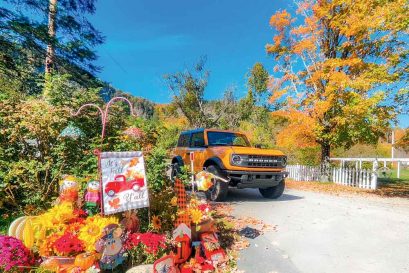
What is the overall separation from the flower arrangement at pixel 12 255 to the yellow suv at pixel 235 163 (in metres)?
3.71

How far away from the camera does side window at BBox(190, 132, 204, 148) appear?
8367mm

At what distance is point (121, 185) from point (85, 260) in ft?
3.06

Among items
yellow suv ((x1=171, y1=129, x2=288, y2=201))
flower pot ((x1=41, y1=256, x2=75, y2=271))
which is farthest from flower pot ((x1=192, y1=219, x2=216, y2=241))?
yellow suv ((x1=171, y1=129, x2=288, y2=201))

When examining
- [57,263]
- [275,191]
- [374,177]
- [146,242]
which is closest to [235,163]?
[275,191]

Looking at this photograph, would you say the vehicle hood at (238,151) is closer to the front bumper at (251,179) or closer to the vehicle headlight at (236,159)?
the vehicle headlight at (236,159)

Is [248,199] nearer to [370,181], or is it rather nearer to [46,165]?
[46,165]

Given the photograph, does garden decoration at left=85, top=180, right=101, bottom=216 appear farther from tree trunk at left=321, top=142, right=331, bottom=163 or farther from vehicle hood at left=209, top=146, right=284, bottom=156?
tree trunk at left=321, top=142, right=331, bottom=163

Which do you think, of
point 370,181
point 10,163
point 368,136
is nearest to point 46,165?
point 10,163

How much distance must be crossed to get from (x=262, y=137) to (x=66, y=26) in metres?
19.4

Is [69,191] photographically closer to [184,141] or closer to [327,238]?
[327,238]

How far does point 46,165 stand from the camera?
15.5ft

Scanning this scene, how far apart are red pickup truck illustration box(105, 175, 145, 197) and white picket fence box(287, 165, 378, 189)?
11937 millimetres

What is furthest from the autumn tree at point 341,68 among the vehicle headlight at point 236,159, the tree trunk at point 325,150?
the vehicle headlight at point 236,159

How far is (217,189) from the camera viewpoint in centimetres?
731
